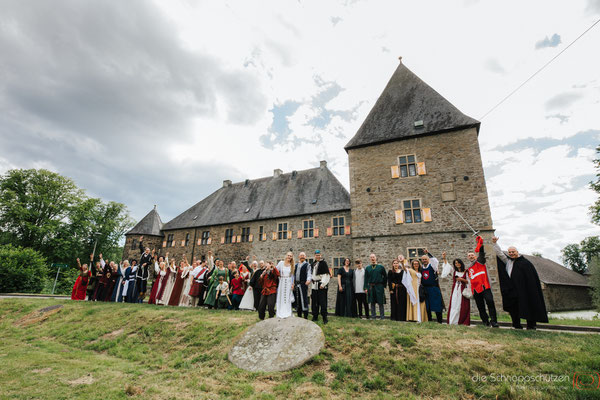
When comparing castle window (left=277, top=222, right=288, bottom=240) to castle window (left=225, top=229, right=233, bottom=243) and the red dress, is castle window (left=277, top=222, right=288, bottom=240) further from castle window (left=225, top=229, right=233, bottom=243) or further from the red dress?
the red dress

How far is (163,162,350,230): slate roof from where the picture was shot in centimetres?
2188

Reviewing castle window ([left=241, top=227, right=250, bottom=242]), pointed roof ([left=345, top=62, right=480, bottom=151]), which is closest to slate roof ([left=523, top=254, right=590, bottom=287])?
pointed roof ([left=345, top=62, right=480, bottom=151])

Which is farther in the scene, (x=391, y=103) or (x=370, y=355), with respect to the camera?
Result: (x=391, y=103)

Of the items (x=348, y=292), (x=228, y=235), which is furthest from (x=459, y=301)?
(x=228, y=235)

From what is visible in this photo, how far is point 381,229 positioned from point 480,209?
498cm

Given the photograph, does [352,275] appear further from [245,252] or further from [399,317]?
[245,252]

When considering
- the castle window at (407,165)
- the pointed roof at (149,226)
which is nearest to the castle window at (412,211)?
the castle window at (407,165)

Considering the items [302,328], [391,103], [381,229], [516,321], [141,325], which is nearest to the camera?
[302,328]

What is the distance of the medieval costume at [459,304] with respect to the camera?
7.72 m

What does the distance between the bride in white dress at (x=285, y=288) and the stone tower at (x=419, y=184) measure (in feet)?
29.8

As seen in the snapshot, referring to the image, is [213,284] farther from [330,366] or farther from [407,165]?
[407,165]

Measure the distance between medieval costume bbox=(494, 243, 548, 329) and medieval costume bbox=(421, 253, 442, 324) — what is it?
5.35 ft

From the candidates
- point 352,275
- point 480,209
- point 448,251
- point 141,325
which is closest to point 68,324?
point 141,325

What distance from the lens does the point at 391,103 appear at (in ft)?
61.9
